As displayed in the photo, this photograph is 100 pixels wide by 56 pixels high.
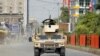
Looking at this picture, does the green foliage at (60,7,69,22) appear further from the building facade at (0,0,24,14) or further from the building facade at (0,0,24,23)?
the building facade at (0,0,24,14)

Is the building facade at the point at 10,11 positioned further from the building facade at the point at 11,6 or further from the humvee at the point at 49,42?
the humvee at the point at 49,42

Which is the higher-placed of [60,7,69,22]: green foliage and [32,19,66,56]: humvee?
[32,19,66,56]: humvee

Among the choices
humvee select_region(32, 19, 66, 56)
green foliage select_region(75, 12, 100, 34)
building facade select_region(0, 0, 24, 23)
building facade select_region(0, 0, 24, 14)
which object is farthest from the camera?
building facade select_region(0, 0, 24, 14)

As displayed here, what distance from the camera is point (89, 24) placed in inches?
2032

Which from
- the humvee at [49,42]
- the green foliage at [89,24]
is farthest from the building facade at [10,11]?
the humvee at [49,42]

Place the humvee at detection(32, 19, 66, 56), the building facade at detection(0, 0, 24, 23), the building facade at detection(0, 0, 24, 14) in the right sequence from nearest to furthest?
1. the humvee at detection(32, 19, 66, 56)
2. the building facade at detection(0, 0, 24, 23)
3. the building facade at detection(0, 0, 24, 14)

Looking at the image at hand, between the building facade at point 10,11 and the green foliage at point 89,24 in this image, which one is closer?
the green foliage at point 89,24

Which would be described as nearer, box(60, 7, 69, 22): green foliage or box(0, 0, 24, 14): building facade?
box(60, 7, 69, 22): green foliage

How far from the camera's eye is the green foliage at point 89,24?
47.3m

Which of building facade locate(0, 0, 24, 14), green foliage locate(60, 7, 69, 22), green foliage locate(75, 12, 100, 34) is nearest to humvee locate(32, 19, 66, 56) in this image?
green foliage locate(75, 12, 100, 34)

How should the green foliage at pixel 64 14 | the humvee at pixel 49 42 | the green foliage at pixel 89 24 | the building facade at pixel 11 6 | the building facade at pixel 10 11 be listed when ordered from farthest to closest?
the building facade at pixel 11 6
the building facade at pixel 10 11
the green foliage at pixel 64 14
the green foliage at pixel 89 24
the humvee at pixel 49 42

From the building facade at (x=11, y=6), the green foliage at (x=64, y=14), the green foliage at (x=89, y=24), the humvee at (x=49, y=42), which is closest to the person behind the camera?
the humvee at (x=49, y=42)

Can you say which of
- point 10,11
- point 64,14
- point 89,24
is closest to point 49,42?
point 89,24

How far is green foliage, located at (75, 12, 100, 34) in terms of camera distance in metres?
47.3
